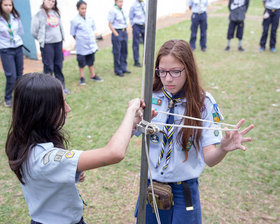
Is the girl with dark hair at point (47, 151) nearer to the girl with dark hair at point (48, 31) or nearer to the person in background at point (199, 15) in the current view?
the girl with dark hair at point (48, 31)

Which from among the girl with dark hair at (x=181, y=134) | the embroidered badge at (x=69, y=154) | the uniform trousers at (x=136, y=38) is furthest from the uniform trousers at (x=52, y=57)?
the embroidered badge at (x=69, y=154)

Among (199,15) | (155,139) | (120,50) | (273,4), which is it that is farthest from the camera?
(199,15)

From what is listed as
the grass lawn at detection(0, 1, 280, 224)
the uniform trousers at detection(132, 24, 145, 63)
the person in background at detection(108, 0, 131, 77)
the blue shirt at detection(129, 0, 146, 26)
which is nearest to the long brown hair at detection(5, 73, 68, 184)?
the grass lawn at detection(0, 1, 280, 224)

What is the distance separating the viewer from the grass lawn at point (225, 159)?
9.63 ft

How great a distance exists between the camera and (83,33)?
19.6ft

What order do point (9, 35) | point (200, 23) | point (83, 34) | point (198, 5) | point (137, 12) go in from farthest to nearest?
1. point (200, 23)
2. point (198, 5)
3. point (137, 12)
4. point (83, 34)
5. point (9, 35)

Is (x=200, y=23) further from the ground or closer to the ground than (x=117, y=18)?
closer to the ground

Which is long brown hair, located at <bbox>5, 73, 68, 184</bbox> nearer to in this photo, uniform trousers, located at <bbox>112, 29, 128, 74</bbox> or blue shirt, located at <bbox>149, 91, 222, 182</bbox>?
blue shirt, located at <bbox>149, 91, 222, 182</bbox>

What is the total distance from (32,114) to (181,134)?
862mm

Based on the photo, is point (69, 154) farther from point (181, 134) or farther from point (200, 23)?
point (200, 23)

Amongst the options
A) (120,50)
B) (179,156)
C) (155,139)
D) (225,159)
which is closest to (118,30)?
(120,50)

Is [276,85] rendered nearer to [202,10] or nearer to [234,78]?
[234,78]

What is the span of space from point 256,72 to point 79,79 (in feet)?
13.5

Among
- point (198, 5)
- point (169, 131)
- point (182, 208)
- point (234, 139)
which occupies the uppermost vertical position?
point (198, 5)
